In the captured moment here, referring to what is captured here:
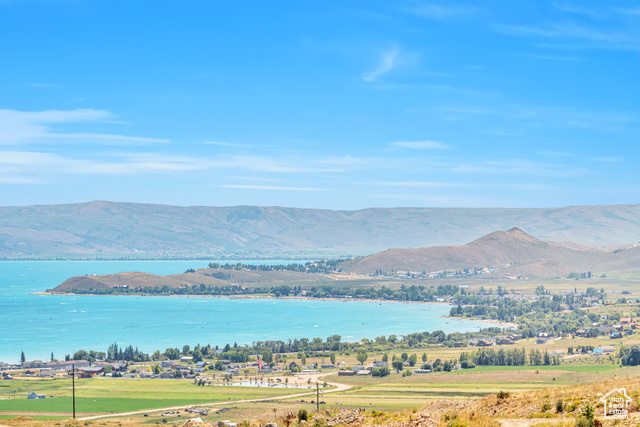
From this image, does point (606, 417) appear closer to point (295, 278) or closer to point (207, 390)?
point (207, 390)

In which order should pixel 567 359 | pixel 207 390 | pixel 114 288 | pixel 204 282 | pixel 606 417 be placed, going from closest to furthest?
pixel 606 417 < pixel 207 390 < pixel 567 359 < pixel 114 288 < pixel 204 282

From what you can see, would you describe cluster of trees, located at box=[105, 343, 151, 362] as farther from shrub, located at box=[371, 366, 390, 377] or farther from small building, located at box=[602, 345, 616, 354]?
small building, located at box=[602, 345, 616, 354]

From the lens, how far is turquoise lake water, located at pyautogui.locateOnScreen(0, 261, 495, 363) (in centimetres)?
7594

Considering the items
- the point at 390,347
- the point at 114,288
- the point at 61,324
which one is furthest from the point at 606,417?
the point at 114,288

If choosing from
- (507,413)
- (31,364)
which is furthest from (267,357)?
(507,413)

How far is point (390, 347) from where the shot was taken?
69250mm

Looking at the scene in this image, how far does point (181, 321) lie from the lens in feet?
314

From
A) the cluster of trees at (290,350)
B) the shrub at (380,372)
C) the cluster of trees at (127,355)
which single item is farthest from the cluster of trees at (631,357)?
the cluster of trees at (127,355)

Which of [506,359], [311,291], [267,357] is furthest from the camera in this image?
[311,291]

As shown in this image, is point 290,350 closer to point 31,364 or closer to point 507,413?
point 31,364

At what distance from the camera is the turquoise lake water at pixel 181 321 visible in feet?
249

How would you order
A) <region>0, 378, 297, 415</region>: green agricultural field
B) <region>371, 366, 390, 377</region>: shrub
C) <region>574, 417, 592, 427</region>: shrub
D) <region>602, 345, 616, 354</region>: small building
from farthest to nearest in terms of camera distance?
<region>602, 345, 616, 354</region>: small building
<region>371, 366, 390, 377</region>: shrub
<region>0, 378, 297, 415</region>: green agricultural field
<region>574, 417, 592, 427</region>: shrub

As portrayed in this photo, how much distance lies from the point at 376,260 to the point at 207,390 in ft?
488

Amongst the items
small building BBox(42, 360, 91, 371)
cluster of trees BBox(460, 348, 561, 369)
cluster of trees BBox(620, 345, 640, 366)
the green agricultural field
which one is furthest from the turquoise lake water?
cluster of trees BBox(620, 345, 640, 366)
